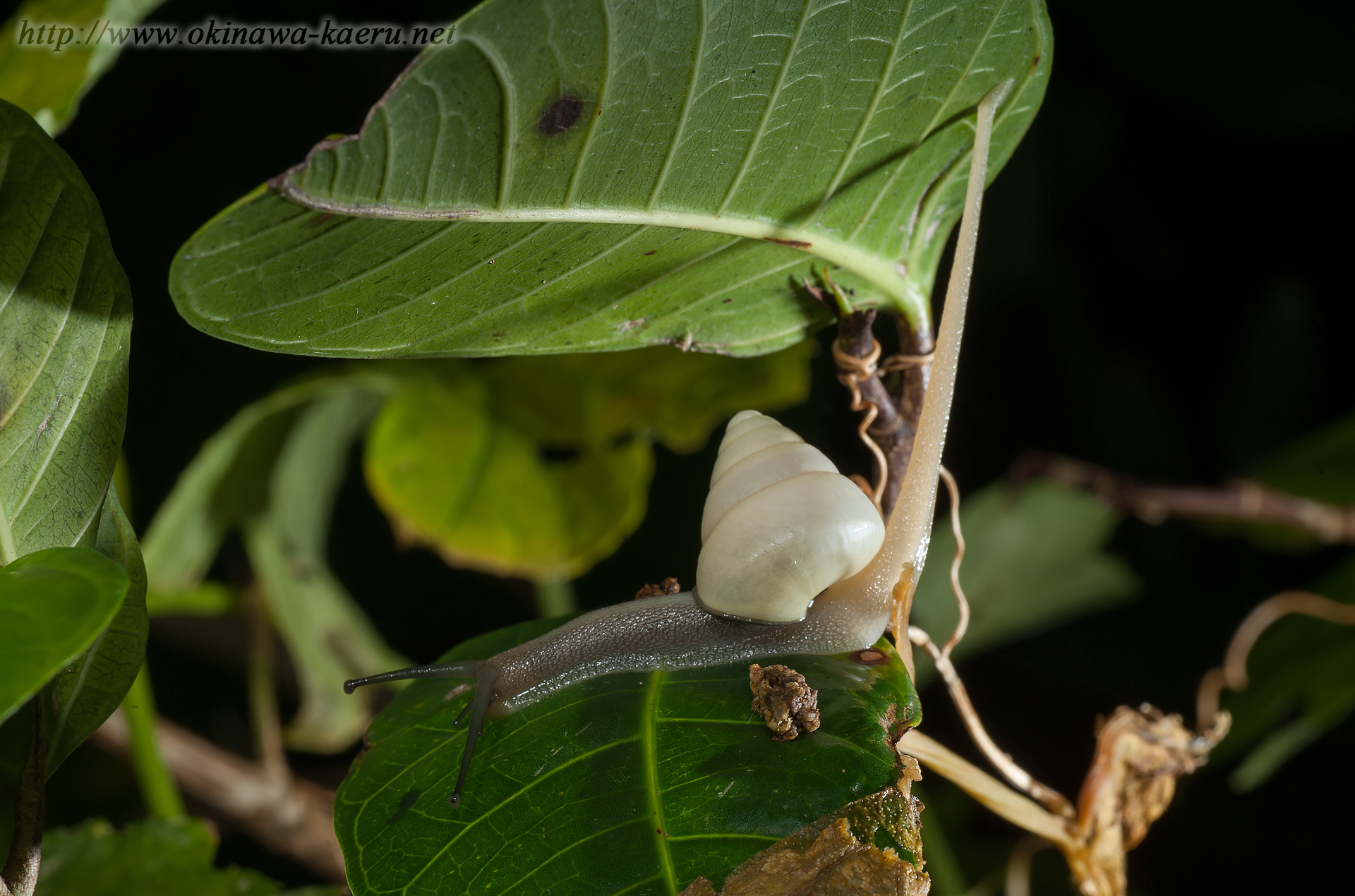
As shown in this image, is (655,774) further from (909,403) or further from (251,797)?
(251,797)

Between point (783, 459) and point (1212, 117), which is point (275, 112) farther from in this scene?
point (1212, 117)

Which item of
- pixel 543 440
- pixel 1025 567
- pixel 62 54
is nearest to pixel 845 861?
pixel 62 54

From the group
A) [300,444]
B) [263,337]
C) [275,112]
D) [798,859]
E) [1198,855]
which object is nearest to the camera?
[798,859]

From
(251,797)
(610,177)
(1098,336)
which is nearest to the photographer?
(610,177)

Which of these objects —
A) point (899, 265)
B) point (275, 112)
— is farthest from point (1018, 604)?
point (275, 112)

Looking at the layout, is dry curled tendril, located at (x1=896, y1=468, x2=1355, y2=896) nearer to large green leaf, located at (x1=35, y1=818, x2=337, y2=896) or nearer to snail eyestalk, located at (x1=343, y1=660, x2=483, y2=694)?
snail eyestalk, located at (x1=343, y1=660, x2=483, y2=694)

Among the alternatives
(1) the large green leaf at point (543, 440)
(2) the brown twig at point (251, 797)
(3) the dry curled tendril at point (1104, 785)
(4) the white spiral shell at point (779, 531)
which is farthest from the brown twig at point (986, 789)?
(2) the brown twig at point (251, 797)

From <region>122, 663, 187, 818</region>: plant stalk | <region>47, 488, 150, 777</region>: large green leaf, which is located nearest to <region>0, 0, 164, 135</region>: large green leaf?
<region>47, 488, 150, 777</region>: large green leaf
